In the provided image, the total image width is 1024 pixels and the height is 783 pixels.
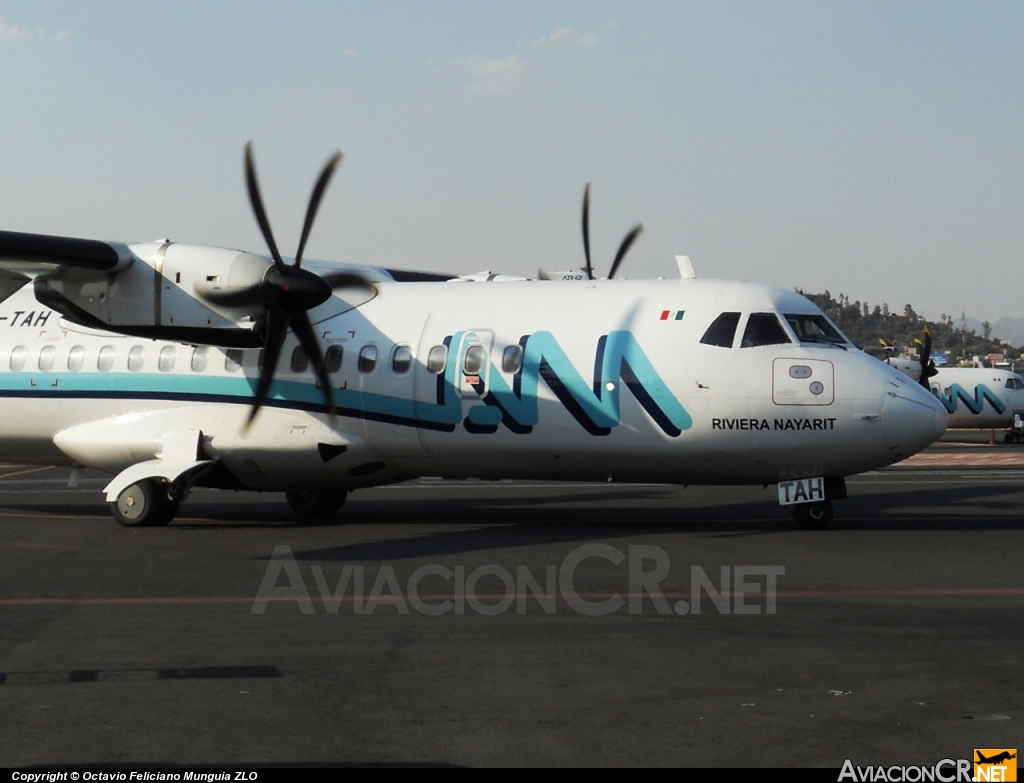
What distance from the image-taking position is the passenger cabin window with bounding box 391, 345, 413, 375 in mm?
17703

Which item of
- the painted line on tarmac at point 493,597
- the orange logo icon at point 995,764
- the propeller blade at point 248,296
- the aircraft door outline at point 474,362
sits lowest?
the painted line on tarmac at point 493,597

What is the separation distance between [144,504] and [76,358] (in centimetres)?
312

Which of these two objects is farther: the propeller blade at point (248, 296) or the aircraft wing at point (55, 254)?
the propeller blade at point (248, 296)

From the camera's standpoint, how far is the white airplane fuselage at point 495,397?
16.0 metres

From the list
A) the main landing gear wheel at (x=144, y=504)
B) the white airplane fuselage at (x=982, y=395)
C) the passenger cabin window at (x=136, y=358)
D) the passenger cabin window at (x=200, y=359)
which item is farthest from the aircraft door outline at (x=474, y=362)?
the white airplane fuselage at (x=982, y=395)

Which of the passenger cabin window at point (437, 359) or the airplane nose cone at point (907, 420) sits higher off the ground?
the passenger cabin window at point (437, 359)

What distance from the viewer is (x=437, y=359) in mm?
17547

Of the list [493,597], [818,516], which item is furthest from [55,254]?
[818,516]

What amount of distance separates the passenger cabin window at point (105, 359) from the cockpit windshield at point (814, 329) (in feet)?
34.6

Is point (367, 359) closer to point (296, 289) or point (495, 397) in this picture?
point (296, 289)

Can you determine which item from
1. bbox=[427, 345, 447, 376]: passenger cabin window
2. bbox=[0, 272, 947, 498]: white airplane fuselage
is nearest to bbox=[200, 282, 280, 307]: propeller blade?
bbox=[0, 272, 947, 498]: white airplane fuselage

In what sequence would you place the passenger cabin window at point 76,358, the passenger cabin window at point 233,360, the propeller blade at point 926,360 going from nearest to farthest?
the passenger cabin window at point 233,360
the passenger cabin window at point 76,358
the propeller blade at point 926,360

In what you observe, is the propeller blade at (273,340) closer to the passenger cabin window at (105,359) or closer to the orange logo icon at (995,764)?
the passenger cabin window at (105,359)

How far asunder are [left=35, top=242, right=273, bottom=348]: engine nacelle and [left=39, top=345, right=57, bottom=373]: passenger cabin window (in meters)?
2.21
